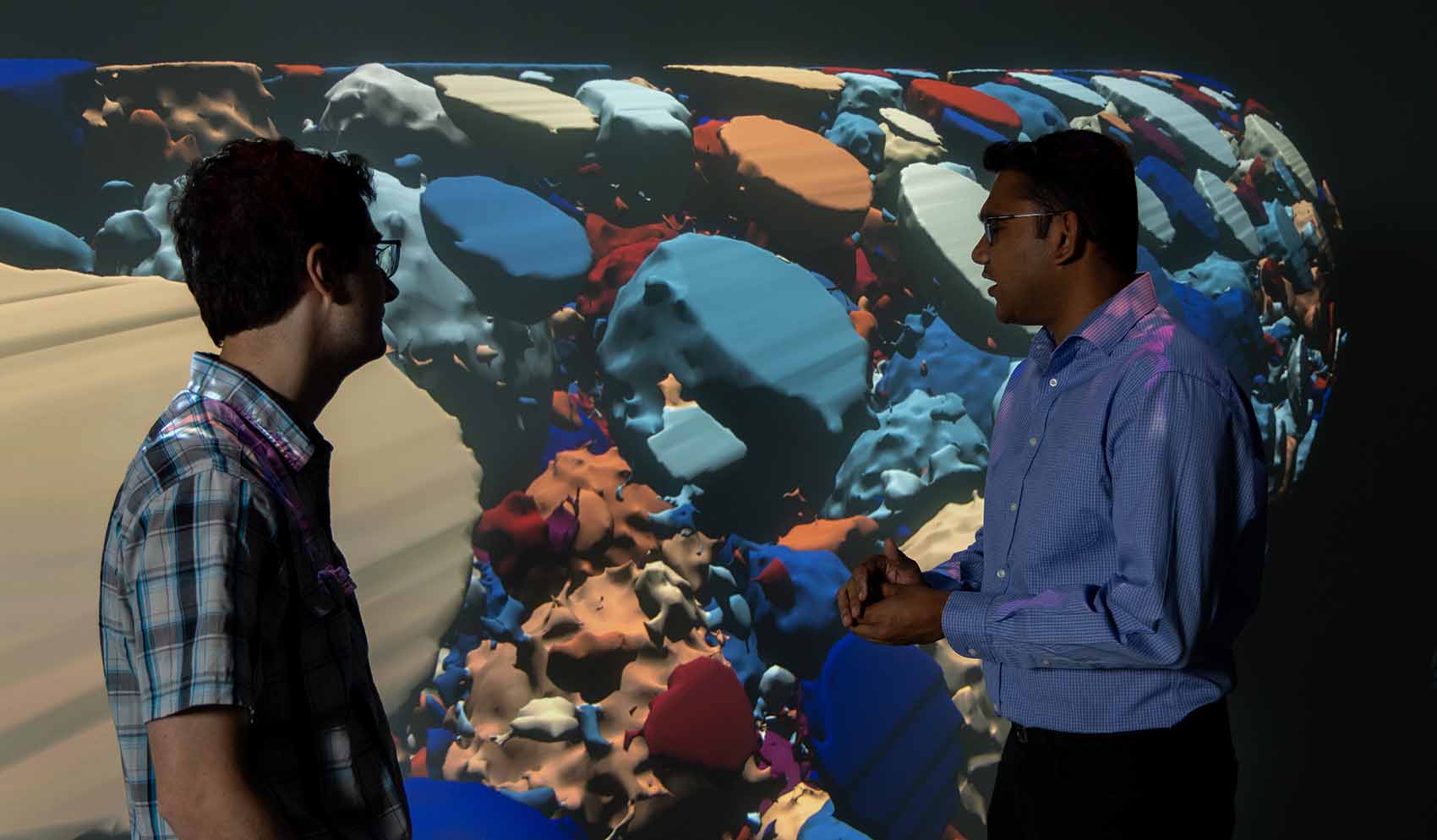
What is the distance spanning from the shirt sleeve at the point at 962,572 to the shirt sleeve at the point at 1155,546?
26 cm

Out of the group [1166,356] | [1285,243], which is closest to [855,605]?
[1166,356]

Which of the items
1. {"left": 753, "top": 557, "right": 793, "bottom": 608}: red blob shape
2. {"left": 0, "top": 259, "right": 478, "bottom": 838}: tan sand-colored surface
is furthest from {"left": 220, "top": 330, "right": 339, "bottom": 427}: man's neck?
{"left": 753, "top": 557, "right": 793, "bottom": 608}: red blob shape

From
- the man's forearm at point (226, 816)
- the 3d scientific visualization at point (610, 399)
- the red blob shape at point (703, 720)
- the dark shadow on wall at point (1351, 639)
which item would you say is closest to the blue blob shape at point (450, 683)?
the 3d scientific visualization at point (610, 399)

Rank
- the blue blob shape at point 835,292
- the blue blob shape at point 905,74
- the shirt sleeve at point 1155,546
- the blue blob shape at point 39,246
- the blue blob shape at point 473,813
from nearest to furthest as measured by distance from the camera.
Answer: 1. the shirt sleeve at point 1155,546
2. the blue blob shape at point 39,246
3. the blue blob shape at point 473,813
4. the blue blob shape at point 835,292
5. the blue blob shape at point 905,74

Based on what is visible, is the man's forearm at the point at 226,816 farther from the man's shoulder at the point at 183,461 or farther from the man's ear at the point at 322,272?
the man's ear at the point at 322,272

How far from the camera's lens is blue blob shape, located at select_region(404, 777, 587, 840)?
1490 mm

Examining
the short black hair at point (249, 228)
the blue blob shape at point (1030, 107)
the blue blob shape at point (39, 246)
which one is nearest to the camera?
the short black hair at point (249, 228)

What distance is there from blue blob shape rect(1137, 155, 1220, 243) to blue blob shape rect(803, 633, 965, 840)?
1317 millimetres

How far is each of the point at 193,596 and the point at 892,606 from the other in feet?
2.26

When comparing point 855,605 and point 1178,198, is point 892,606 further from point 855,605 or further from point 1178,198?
point 1178,198

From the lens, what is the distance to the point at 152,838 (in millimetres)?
710

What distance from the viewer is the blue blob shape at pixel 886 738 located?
1.88 meters

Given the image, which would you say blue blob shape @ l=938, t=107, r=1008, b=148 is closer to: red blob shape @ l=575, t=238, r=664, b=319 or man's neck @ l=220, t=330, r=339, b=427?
red blob shape @ l=575, t=238, r=664, b=319

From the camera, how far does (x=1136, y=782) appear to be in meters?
1.06
